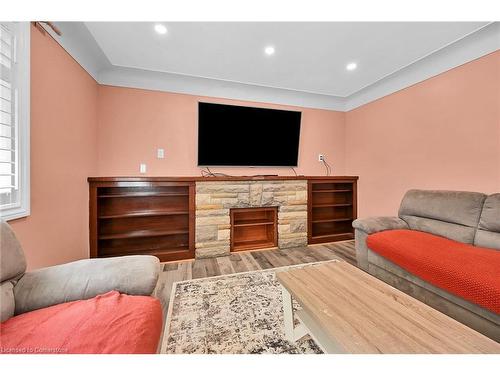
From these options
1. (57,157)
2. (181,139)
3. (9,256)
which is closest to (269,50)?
(181,139)

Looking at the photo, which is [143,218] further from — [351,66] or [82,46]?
[351,66]

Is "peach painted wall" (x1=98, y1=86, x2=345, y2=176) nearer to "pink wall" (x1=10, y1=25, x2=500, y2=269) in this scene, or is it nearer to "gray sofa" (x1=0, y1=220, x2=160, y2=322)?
"pink wall" (x1=10, y1=25, x2=500, y2=269)

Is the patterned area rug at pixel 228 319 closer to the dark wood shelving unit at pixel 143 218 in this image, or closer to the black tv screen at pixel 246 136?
the dark wood shelving unit at pixel 143 218

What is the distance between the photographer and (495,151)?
1891 millimetres

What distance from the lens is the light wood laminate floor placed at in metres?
2.16

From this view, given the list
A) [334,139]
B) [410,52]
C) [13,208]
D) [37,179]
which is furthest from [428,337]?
[334,139]

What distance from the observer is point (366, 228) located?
2.13m

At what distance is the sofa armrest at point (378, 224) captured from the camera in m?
2.13

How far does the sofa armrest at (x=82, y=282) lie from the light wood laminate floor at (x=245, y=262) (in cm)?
86

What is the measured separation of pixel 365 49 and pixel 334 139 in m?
1.62

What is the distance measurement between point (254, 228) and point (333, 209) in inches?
58.7

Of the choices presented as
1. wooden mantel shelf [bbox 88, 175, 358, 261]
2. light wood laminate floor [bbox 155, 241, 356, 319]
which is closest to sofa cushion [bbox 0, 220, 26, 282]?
light wood laminate floor [bbox 155, 241, 356, 319]

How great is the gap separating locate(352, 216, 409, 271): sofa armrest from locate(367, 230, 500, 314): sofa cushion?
4.5 inches
